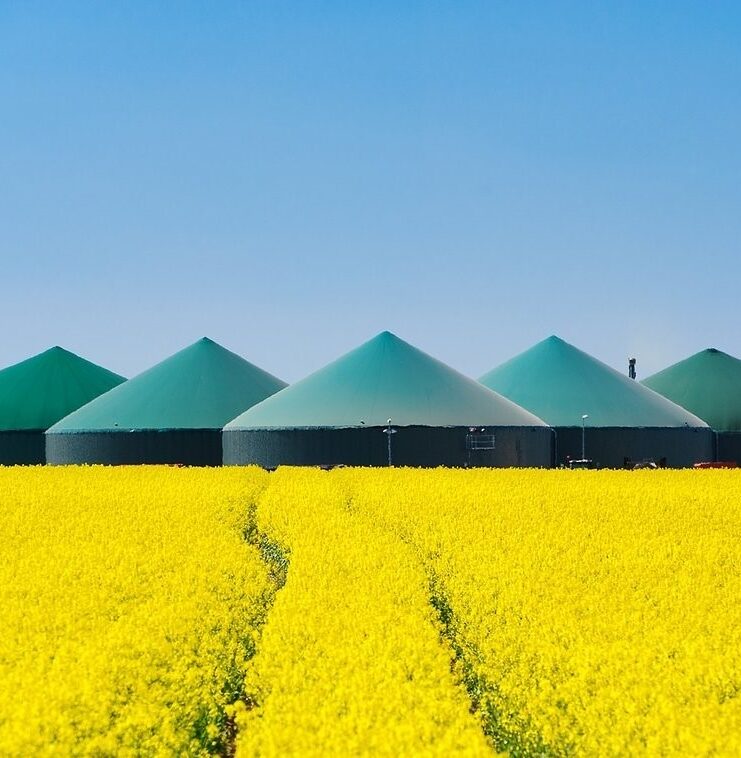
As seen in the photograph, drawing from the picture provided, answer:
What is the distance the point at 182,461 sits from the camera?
81.1 m

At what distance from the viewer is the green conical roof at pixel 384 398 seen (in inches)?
2771

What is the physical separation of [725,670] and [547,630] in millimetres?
2455

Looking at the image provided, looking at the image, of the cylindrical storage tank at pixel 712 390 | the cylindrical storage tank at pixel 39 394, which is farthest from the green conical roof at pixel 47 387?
the cylindrical storage tank at pixel 712 390

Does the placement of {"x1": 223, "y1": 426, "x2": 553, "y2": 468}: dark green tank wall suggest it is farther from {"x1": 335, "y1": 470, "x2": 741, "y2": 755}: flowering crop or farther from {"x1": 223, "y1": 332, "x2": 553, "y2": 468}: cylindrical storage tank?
{"x1": 335, "y1": 470, "x2": 741, "y2": 755}: flowering crop

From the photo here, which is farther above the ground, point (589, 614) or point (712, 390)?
point (712, 390)

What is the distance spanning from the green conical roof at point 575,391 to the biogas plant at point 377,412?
14cm

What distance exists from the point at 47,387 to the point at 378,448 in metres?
45.7

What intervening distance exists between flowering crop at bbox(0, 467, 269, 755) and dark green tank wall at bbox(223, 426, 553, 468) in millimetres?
41505

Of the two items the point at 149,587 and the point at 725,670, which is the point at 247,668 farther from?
the point at 725,670

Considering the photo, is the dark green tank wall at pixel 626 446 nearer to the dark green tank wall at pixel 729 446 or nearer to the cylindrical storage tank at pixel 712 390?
the dark green tank wall at pixel 729 446

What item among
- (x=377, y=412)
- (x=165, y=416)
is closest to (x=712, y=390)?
(x=377, y=412)

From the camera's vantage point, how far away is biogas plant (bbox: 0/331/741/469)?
7000 centimetres

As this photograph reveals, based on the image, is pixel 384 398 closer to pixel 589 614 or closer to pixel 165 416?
pixel 165 416

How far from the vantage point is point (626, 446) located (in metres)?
82.9
